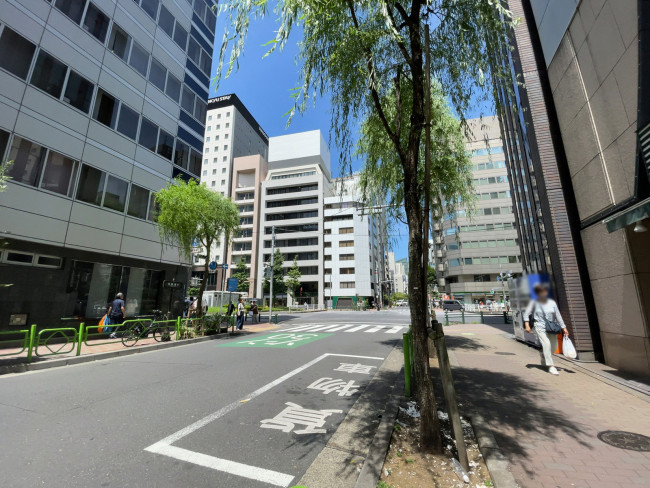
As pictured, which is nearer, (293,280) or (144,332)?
(144,332)

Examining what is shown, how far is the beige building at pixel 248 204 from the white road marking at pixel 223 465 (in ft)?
201

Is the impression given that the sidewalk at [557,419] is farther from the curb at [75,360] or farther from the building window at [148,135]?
the building window at [148,135]

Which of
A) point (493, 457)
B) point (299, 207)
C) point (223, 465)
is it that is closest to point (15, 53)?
point (223, 465)

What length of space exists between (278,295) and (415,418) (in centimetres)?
5841

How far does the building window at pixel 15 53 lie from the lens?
10797mm

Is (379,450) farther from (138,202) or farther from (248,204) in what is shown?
(248,204)

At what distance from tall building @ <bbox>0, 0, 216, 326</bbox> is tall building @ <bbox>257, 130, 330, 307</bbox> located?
4328 centimetres

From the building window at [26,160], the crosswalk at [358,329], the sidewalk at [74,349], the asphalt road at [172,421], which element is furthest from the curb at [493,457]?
the building window at [26,160]

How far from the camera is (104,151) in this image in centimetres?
1412

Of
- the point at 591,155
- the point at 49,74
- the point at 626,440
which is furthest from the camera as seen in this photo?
the point at 49,74

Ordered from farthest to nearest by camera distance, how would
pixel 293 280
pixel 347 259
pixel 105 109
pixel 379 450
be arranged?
pixel 347 259, pixel 293 280, pixel 105 109, pixel 379 450

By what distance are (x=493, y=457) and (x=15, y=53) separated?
18.3m

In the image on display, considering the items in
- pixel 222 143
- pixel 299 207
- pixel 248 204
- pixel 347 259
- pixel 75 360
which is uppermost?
pixel 222 143

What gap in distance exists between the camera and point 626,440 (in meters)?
3.78
